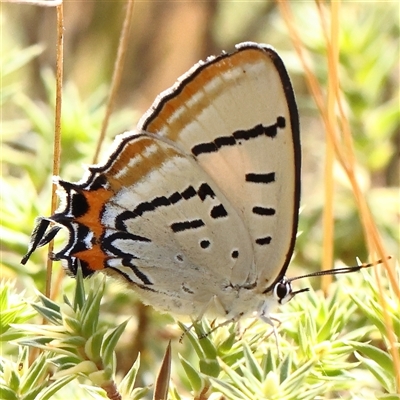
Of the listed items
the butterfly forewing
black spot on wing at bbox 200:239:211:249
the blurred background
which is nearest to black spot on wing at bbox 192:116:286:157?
the butterfly forewing

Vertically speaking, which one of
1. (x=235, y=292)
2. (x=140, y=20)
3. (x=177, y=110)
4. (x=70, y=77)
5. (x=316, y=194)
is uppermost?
(x=140, y=20)

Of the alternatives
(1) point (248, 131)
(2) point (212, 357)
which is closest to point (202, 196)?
(1) point (248, 131)

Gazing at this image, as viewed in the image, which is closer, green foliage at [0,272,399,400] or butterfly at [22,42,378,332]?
green foliage at [0,272,399,400]

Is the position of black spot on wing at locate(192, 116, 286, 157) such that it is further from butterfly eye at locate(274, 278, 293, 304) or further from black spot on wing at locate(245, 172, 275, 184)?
butterfly eye at locate(274, 278, 293, 304)

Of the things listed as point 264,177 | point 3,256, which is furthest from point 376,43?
point 3,256

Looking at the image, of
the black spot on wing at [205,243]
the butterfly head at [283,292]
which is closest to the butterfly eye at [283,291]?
the butterfly head at [283,292]

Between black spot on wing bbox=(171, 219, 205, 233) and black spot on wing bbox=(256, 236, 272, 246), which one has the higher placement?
black spot on wing bbox=(171, 219, 205, 233)

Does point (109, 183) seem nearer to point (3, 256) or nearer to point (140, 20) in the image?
point (3, 256)
